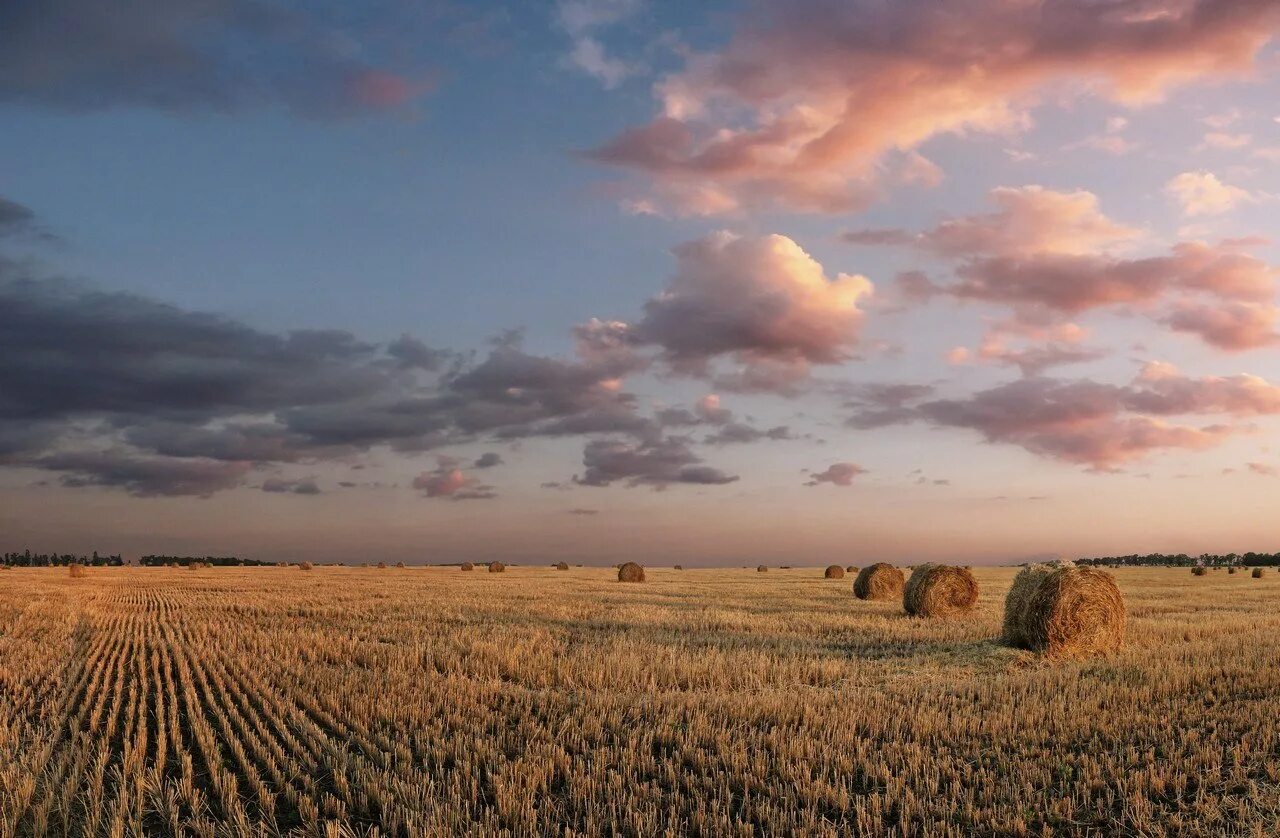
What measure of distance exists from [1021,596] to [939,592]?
6.98 m

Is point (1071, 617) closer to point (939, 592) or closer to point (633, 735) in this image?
point (939, 592)

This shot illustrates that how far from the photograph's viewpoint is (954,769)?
8.09 m

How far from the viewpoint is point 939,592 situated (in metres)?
24.5

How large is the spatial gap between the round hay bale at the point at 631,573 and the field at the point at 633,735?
2824 centimetres

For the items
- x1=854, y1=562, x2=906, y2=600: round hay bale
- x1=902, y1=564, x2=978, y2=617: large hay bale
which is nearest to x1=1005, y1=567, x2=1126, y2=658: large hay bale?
x1=902, y1=564, x2=978, y2=617: large hay bale

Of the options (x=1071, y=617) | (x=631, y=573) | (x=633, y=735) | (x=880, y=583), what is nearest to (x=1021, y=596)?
(x=1071, y=617)

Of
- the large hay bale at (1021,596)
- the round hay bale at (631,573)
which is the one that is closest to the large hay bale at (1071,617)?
the large hay bale at (1021,596)

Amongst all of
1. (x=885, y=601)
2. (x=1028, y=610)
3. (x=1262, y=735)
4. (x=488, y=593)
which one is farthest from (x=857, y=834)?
(x=488, y=593)

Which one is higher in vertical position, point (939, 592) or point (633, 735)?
point (939, 592)

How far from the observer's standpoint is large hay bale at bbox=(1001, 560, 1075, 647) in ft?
57.0

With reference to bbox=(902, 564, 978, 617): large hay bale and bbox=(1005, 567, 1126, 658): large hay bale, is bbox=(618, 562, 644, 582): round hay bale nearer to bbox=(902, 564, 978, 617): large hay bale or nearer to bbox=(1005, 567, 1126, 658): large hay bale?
bbox=(902, 564, 978, 617): large hay bale

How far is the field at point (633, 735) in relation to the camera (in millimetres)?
7012

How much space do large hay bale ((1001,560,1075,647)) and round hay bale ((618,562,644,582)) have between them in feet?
96.1

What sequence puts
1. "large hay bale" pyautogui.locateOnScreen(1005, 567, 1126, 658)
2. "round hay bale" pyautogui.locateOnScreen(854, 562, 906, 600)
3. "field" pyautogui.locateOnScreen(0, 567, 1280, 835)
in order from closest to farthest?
"field" pyautogui.locateOnScreen(0, 567, 1280, 835) → "large hay bale" pyautogui.locateOnScreen(1005, 567, 1126, 658) → "round hay bale" pyautogui.locateOnScreen(854, 562, 906, 600)
